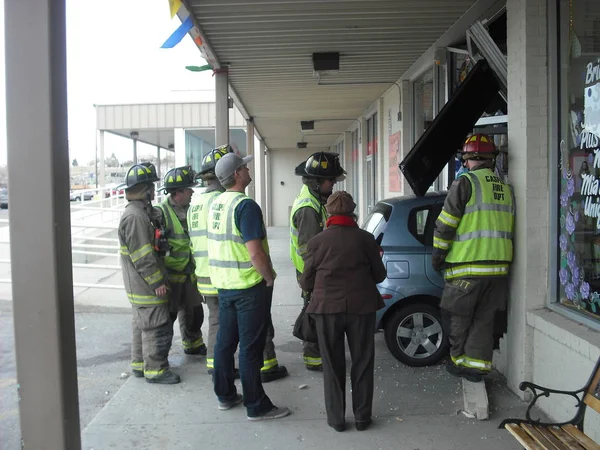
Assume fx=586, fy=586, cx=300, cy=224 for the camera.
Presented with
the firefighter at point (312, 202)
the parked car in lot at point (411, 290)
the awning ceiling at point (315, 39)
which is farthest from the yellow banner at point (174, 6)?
the parked car in lot at point (411, 290)

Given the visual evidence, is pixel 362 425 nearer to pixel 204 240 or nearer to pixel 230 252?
pixel 230 252

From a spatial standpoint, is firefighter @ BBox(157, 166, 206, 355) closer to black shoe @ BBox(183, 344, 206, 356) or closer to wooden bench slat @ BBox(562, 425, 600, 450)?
black shoe @ BBox(183, 344, 206, 356)

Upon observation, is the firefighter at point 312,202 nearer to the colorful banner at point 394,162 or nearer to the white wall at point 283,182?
the colorful banner at point 394,162

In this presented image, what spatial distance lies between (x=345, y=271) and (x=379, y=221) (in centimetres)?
188

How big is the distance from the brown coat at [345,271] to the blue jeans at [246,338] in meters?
0.45

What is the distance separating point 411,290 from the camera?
18.0 ft

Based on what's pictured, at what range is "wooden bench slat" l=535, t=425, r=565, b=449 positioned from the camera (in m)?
3.00

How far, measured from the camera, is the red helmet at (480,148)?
4727mm

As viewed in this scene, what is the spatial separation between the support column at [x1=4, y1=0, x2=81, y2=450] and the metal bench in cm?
234

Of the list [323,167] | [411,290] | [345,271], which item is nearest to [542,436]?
[345,271]

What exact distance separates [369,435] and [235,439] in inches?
37.5

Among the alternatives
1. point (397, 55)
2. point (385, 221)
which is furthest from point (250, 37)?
point (385, 221)

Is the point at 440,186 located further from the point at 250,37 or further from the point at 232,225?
the point at 232,225

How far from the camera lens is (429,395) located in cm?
492
